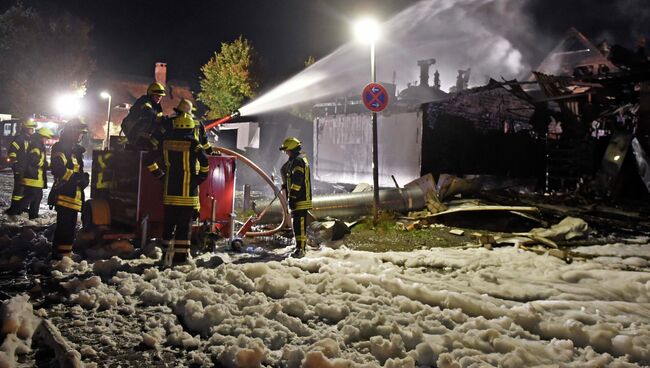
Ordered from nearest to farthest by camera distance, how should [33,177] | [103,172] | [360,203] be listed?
1. [103,172]
2. [33,177]
3. [360,203]

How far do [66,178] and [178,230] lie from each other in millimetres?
1563

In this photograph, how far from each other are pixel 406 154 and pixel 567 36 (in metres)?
28.9

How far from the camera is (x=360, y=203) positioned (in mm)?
10508

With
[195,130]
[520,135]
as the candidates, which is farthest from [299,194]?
[520,135]

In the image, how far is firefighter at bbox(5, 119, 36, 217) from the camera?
28.7 feet

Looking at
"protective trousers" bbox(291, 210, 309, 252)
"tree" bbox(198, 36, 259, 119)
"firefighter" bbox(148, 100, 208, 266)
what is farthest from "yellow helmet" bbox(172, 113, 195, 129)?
"tree" bbox(198, 36, 259, 119)

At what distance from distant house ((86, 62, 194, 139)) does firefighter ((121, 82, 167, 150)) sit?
1329 inches

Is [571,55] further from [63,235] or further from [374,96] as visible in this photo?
[63,235]

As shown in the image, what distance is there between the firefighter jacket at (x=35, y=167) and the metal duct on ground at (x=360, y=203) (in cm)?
428

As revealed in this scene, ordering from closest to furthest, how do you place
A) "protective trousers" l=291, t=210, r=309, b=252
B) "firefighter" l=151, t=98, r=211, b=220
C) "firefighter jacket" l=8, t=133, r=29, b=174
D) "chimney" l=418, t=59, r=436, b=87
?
"firefighter" l=151, t=98, r=211, b=220
"protective trousers" l=291, t=210, r=309, b=252
"firefighter jacket" l=8, t=133, r=29, b=174
"chimney" l=418, t=59, r=436, b=87

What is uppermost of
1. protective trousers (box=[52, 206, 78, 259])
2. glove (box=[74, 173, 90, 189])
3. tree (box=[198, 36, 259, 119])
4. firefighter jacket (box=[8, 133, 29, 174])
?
tree (box=[198, 36, 259, 119])

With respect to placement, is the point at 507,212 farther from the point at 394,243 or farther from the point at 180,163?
the point at 180,163

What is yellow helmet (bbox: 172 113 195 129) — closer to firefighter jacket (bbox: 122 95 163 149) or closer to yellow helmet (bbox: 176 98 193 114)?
yellow helmet (bbox: 176 98 193 114)

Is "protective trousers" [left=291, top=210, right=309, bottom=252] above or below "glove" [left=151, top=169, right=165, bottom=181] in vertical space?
below
